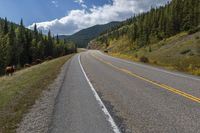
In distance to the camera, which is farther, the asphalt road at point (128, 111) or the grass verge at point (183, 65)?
the grass verge at point (183, 65)

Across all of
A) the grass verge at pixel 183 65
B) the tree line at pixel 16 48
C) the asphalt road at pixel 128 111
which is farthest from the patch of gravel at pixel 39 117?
the tree line at pixel 16 48

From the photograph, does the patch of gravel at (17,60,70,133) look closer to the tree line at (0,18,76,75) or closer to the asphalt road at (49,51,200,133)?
the asphalt road at (49,51,200,133)

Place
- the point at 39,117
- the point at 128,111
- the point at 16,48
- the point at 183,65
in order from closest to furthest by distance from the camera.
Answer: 1. the point at 39,117
2. the point at 128,111
3. the point at 183,65
4. the point at 16,48

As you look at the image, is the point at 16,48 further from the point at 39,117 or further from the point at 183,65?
the point at 39,117

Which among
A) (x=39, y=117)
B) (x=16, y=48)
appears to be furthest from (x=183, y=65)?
(x=16, y=48)

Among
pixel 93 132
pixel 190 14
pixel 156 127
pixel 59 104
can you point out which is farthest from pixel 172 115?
pixel 190 14

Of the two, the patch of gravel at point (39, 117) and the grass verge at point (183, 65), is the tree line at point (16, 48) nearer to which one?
the grass verge at point (183, 65)

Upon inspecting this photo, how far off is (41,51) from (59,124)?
90.8 metres

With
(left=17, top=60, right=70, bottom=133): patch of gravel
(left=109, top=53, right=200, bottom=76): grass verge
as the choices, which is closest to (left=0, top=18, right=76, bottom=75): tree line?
(left=109, top=53, right=200, bottom=76): grass verge

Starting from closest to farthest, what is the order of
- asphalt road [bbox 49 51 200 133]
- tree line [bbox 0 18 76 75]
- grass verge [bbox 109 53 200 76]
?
asphalt road [bbox 49 51 200 133]
grass verge [bbox 109 53 200 76]
tree line [bbox 0 18 76 75]

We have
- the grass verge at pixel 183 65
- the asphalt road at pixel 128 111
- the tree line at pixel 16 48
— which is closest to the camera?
the asphalt road at pixel 128 111

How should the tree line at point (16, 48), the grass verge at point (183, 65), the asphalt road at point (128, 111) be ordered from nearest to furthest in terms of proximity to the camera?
the asphalt road at point (128, 111) < the grass verge at point (183, 65) < the tree line at point (16, 48)

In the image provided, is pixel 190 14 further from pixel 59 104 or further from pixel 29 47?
pixel 59 104

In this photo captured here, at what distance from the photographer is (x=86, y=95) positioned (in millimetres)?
10867
